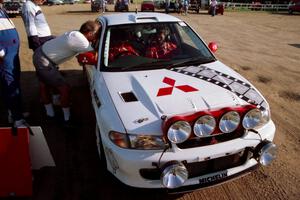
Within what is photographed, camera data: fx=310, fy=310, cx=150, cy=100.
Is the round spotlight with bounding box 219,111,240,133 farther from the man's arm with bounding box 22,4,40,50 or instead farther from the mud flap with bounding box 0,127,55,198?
the man's arm with bounding box 22,4,40,50

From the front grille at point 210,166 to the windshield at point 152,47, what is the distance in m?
1.30

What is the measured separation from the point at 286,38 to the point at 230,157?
11318mm

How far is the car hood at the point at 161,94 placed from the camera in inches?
109

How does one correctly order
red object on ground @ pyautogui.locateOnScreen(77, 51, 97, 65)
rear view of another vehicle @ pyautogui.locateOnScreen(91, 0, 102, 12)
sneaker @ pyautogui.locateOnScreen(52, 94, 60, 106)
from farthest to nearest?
rear view of another vehicle @ pyautogui.locateOnScreen(91, 0, 102, 12)
sneaker @ pyautogui.locateOnScreen(52, 94, 60, 106)
red object on ground @ pyautogui.locateOnScreen(77, 51, 97, 65)

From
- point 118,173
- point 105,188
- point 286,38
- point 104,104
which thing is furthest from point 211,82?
point 286,38

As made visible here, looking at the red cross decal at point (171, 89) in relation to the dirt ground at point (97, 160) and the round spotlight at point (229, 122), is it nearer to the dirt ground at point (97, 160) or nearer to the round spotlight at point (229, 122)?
the round spotlight at point (229, 122)

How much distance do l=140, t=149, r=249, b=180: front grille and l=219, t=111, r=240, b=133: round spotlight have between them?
278 millimetres

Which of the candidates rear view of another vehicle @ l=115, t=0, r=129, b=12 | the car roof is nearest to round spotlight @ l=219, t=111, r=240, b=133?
the car roof

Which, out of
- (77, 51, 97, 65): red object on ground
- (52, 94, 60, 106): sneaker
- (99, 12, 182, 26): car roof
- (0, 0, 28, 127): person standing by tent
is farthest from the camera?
(52, 94, 60, 106): sneaker

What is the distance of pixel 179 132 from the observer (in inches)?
102

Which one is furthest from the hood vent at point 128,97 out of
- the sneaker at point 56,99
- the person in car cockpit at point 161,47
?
the sneaker at point 56,99

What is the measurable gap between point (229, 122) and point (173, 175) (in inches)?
27.3

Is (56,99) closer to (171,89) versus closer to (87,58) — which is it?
(87,58)

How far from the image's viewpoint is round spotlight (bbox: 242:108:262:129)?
110 inches
